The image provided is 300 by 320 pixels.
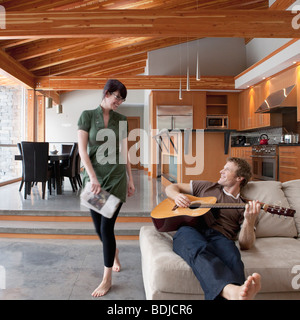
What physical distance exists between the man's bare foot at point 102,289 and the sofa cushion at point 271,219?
1.07 metres

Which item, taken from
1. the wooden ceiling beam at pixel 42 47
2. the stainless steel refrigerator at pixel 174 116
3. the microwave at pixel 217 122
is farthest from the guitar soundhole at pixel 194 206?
the microwave at pixel 217 122

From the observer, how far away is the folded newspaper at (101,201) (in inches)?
72.5

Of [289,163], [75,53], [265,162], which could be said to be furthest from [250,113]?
[75,53]

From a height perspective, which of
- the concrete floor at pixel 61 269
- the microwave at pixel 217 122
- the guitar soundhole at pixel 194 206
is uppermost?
the microwave at pixel 217 122

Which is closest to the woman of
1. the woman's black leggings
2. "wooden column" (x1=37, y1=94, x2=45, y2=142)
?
the woman's black leggings

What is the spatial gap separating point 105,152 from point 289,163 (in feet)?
13.6

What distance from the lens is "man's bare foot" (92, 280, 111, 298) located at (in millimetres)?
1941

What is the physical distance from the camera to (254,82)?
23.7 feet

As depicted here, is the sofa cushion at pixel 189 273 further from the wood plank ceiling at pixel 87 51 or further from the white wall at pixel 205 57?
the white wall at pixel 205 57

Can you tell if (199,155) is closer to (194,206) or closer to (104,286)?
(194,206)

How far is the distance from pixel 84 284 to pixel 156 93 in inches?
271

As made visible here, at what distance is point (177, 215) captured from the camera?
1826 millimetres
